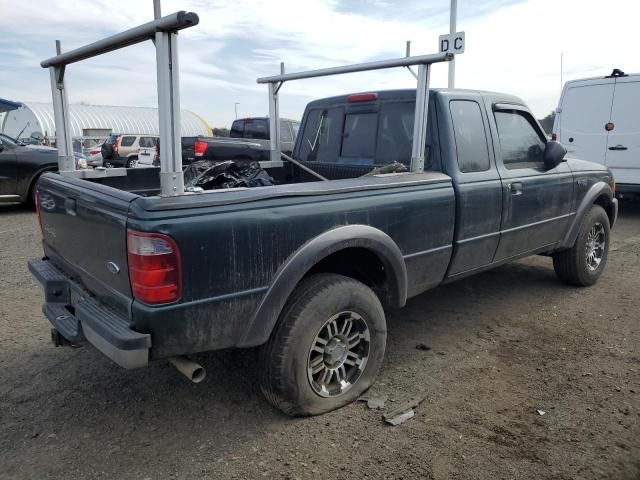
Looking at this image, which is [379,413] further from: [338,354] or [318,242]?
[318,242]

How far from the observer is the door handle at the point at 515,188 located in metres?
4.00

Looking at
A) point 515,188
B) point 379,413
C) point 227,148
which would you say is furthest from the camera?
point 227,148

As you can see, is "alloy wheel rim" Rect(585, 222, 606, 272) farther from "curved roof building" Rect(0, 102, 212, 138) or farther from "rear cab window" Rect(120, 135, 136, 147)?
"curved roof building" Rect(0, 102, 212, 138)

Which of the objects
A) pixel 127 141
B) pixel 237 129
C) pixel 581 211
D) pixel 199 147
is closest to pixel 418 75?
pixel 581 211

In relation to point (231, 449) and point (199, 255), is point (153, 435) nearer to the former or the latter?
point (231, 449)

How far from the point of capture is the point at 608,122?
29.7ft

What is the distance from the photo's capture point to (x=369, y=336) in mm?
3146

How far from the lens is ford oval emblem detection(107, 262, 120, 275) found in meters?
2.45

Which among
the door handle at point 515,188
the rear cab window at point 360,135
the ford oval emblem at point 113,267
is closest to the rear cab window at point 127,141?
the rear cab window at point 360,135

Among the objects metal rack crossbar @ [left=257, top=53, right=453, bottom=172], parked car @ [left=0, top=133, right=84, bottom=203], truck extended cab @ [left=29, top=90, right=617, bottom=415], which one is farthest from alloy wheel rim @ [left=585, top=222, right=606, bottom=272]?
parked car @ [left=0, top=133, right=84, bottom=203]

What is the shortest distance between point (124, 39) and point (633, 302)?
481cm

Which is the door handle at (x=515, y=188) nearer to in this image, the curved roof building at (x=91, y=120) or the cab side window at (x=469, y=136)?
the cab side window at (x=469, y=136)

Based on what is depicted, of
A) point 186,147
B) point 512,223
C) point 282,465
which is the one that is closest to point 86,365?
point 282,465

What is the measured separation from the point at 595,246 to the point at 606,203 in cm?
46
